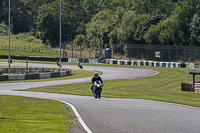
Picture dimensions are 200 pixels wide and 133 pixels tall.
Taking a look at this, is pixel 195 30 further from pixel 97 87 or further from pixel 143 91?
pixel 97 87

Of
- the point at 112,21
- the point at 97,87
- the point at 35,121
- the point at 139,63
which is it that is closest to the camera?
the point at 35,121

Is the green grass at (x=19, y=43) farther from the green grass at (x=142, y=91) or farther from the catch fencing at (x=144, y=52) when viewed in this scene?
the green grass at (x=142, y=91)

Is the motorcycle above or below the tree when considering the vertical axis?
below

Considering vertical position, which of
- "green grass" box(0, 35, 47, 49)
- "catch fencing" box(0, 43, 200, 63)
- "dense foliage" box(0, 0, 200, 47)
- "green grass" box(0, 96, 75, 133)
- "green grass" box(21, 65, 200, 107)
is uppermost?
"dense foliage" box(0, 0, 200, 47)

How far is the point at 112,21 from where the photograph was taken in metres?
118

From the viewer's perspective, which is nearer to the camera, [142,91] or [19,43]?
[142,91]

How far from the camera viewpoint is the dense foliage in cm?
8669

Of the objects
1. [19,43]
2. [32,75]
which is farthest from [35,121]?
[19,43]

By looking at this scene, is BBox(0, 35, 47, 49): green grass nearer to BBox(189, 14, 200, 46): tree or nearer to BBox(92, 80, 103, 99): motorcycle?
BBox(189, 14, 200, 46): tree

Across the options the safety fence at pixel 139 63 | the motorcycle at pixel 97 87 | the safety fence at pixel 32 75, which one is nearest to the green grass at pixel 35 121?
the motorcycle at pixel 97 87

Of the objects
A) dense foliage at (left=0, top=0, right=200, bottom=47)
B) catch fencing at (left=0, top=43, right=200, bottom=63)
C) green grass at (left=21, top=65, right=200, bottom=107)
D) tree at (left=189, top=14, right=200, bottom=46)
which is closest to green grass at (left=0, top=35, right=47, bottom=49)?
dense foliage at (left=0, top=0, right=200, bottom=47)

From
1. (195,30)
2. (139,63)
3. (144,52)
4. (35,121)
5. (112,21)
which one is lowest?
(35,121)

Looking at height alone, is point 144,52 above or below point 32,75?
above

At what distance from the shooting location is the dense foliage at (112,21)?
8669 centimetres
